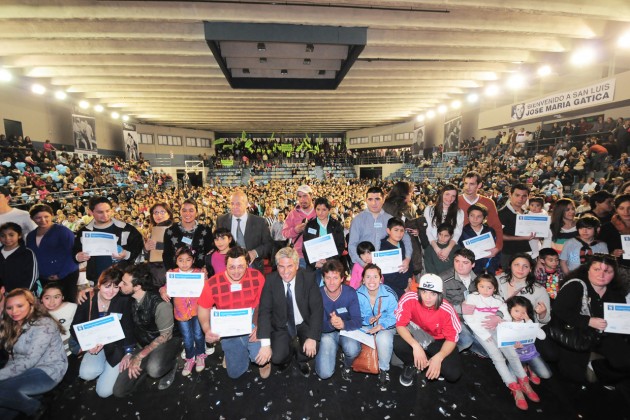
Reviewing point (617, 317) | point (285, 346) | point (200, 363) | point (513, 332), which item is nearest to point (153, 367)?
point (200, 363)

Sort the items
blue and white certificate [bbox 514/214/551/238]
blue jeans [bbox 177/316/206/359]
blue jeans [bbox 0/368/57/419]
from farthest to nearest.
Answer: blue and white certificate [bbox 514/214/551/238], blue jeans [bbox 177/316/206/359], blue jeans [bbox 0/368/57/419]

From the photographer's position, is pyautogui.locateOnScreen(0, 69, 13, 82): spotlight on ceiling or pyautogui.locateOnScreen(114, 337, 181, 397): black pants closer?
pyautogui.locateOnScreen(114, 337, 181, 397): black pants

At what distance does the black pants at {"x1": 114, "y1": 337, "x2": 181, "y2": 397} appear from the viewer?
317cm

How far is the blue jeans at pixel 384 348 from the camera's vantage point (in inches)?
133

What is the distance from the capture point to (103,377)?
324 centimetres

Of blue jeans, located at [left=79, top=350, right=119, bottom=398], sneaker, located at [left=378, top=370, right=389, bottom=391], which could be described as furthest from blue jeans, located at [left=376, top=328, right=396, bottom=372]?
blue jeans, located at [left=79, top=350, right=119, bottom=398]

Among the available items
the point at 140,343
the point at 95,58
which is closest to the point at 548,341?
the point at 140,343

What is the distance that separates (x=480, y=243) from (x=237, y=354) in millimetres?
3422

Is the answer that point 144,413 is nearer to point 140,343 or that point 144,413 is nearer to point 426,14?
point 140,343

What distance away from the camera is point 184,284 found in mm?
3412

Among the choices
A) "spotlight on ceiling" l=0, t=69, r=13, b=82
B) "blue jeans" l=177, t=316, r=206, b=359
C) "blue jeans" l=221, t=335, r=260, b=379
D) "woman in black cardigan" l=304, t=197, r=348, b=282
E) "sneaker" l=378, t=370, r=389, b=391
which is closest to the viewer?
"sneaker" l=378, t=370, r=389, b=391

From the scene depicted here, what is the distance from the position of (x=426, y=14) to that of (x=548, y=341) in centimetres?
802

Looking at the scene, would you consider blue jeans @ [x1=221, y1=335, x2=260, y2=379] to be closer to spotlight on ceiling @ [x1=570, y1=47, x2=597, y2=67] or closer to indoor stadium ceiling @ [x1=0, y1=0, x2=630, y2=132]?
indoor stadium ceiling @ [x1=0, y1=0, x2=630, y2=132]

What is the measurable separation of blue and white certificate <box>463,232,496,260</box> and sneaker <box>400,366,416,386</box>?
5.64ft
